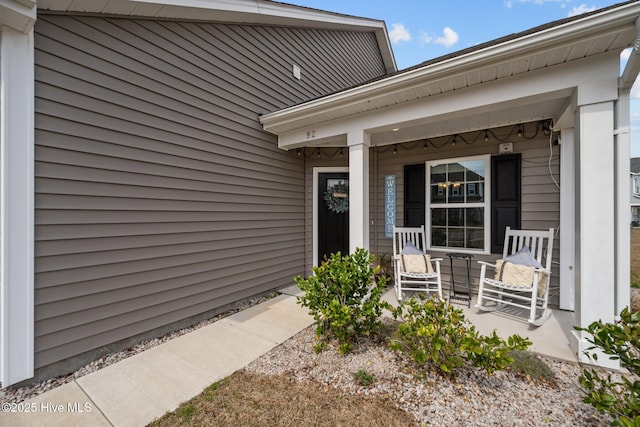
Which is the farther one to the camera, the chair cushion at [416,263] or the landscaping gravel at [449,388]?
the chair cushion at [416,263]

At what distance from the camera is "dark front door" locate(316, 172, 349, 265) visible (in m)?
5.04

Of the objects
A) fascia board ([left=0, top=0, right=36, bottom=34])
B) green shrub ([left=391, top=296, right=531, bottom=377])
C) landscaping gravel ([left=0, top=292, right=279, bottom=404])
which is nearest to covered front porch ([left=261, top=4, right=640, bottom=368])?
green shrub ([left=391, top=296, right=531, bottom=377])

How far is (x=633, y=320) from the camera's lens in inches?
54.2

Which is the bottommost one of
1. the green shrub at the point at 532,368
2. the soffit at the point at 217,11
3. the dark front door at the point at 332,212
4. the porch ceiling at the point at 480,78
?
the green shrub at the point at 532,368

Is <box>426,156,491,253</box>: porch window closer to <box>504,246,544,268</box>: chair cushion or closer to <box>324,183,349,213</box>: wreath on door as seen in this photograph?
<box>504,246,544,268</box>: chair cushion

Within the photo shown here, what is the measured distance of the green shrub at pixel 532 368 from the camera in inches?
84.3

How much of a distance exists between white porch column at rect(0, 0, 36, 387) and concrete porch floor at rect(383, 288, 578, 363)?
3.52 metres

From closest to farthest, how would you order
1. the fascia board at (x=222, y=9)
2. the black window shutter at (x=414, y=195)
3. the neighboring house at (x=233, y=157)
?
the neighboring house at (x=233, y=157) < the fascia board at (x=222, y=9) < the black window shutter at (x=414, y=195)

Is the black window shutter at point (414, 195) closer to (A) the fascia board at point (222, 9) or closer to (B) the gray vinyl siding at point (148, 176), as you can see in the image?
(B) the gray vinyl siding at point (148, 176)

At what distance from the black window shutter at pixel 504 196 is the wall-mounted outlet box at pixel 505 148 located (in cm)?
6

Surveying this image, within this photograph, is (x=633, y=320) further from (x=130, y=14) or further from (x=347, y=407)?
(x=130, y=14)

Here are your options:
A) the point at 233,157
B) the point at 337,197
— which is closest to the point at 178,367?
the point at 233,157

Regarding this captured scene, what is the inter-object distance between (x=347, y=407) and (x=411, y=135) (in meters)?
3.37

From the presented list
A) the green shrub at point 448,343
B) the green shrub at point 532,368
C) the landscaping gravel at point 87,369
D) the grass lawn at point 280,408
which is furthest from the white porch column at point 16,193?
the green shrub at point 532,368
